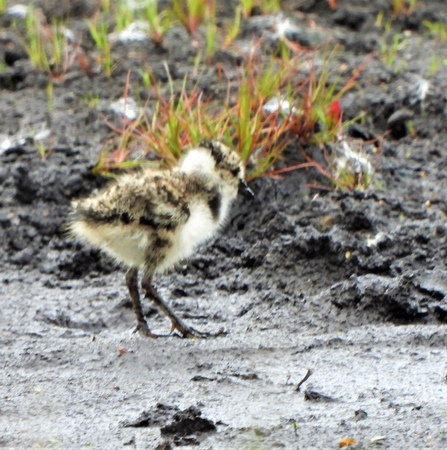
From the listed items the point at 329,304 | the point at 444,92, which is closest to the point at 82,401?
the point at 329,304

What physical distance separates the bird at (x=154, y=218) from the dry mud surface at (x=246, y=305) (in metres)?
0.31

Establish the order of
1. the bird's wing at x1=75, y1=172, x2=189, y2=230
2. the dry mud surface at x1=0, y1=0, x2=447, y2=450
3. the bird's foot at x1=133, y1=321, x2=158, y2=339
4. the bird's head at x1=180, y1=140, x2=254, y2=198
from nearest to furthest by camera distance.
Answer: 1. the dry mud surface at x1=0, y1=0, x2=447, y2=450
2. the bird's wing at x1=75, y1=172, x2=189, y2=230
3. the bird's foot at x1=133, y1=321, x2=158, y2=339
4. the bird's head at x1=180, y1=140, x2=254, y2=198

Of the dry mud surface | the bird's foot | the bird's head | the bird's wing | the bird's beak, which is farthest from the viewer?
the bird's beak

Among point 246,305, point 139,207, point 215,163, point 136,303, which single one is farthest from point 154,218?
point 246,305

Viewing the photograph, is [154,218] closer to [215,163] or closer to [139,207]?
[139,207]

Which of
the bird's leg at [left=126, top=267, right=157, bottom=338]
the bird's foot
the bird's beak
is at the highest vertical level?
the bird's beak

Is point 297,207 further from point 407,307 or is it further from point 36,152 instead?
point 36,152

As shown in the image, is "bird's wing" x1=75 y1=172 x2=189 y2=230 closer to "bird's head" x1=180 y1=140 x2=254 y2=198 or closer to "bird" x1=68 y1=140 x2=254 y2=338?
"bird" x1=68 y1=140 x2=254 y2=338

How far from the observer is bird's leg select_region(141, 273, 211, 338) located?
4.41m

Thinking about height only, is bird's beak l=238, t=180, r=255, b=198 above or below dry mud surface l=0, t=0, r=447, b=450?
above

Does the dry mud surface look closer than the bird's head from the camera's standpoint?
Yes

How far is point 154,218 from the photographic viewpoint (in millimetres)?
4348

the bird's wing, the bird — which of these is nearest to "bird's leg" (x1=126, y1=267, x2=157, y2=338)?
the bird

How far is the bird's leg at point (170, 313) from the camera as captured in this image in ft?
14.5
